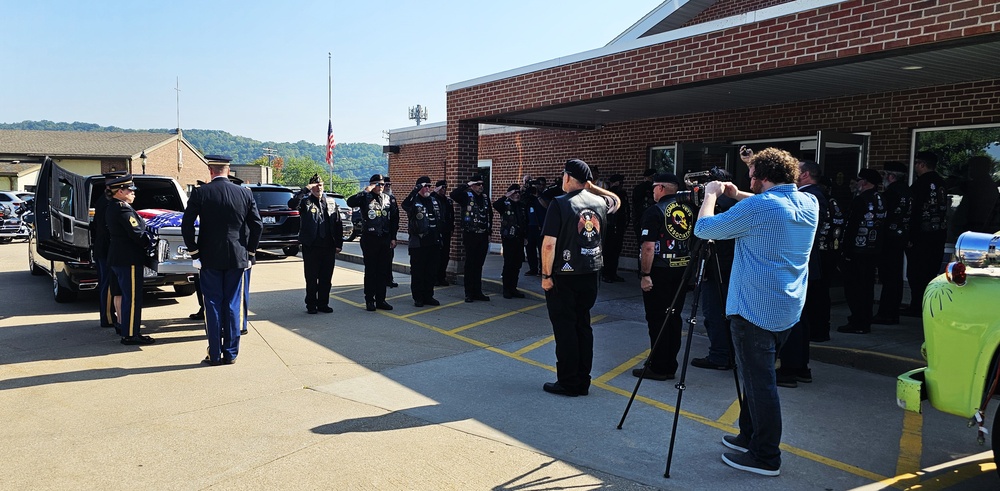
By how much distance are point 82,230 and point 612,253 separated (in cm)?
831

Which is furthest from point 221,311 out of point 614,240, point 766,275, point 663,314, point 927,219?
point 927,219

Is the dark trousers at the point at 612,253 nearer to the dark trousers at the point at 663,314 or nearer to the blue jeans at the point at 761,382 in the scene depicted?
the dark trousers at the point at 663,314

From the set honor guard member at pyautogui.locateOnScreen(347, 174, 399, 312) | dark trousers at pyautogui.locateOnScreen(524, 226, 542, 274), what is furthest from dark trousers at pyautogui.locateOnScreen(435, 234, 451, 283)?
honor guard member at pyautogui.locateOnScreen(347, 174, 399, 312)

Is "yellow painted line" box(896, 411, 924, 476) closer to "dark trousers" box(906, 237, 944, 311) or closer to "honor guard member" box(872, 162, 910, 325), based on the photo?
"honor guard member" box(872, 162, 910, 325)

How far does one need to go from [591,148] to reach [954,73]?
7.31 m

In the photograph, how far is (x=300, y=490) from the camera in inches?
147

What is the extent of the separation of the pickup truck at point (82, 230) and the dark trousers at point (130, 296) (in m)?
0.98

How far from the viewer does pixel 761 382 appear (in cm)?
391

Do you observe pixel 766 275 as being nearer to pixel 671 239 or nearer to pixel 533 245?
pixel 671 239

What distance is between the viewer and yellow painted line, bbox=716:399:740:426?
16.6ft

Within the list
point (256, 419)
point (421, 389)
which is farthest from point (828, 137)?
point (256, 419)

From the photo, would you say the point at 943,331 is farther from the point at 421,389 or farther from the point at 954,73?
the point at 954,73

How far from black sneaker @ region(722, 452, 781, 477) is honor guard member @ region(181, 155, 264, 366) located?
481 cm

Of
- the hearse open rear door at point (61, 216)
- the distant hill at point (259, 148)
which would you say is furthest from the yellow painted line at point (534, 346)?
the distant hill at point (259, 148)
